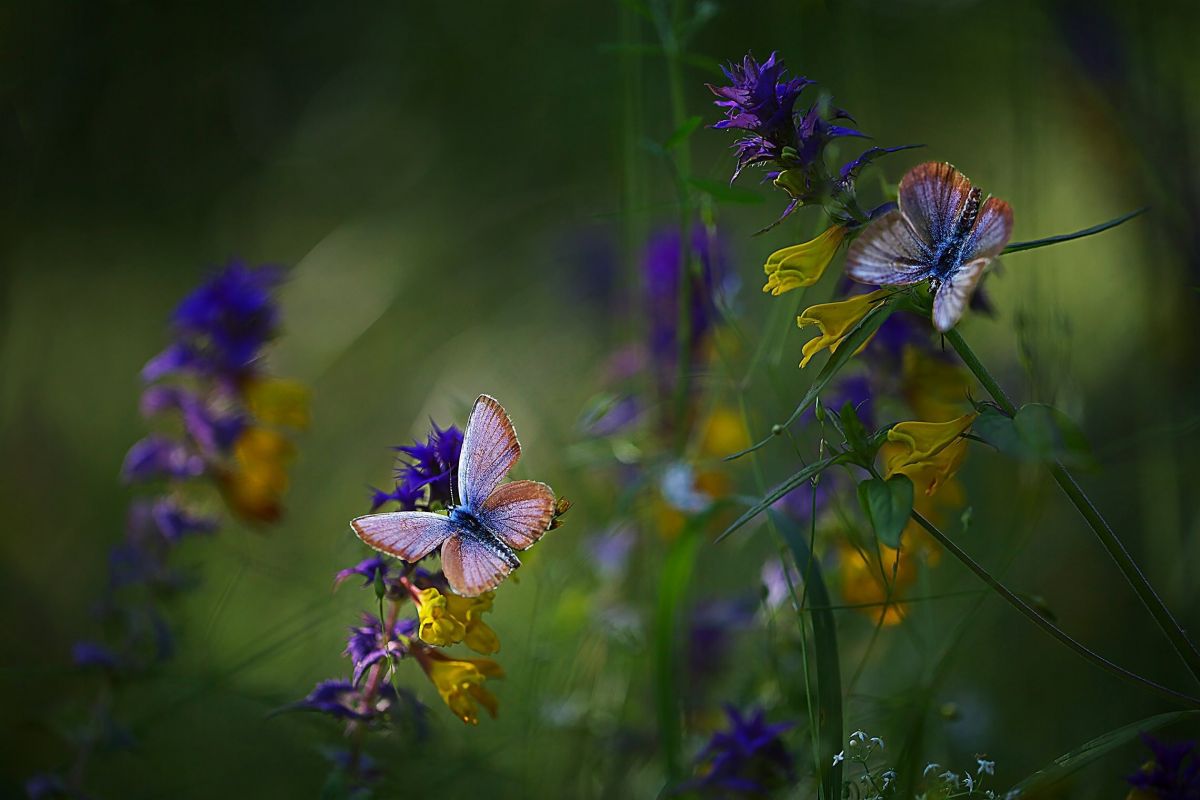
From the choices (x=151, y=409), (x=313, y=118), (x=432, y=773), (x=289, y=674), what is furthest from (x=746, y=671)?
(x=313, y=118)

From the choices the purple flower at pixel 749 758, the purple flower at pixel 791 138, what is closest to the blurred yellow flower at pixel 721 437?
the purple flower at pixel 749 758

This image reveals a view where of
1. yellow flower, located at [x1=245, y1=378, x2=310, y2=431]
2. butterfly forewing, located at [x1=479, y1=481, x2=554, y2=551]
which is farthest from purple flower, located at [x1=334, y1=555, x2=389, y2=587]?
yellow flower, located at [x1=245, y1=378, x2=310, y2=431]

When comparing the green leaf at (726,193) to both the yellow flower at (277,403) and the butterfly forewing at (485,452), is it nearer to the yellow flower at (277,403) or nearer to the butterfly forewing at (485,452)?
the butterfly forewing at (485,452)

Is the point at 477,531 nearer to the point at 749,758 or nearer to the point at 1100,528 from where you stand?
the point at 749,758

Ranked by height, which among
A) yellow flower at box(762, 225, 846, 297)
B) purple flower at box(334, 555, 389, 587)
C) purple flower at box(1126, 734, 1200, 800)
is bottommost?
purple flower at box(1126, 734, 1200, 800)

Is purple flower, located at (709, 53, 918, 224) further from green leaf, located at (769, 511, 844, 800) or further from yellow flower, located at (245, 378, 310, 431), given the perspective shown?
yellow flower, located at (245, 378, 310, 431)

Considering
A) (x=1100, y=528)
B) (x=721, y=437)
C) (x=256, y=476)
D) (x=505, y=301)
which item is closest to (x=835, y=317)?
(x=1100, y=528)
